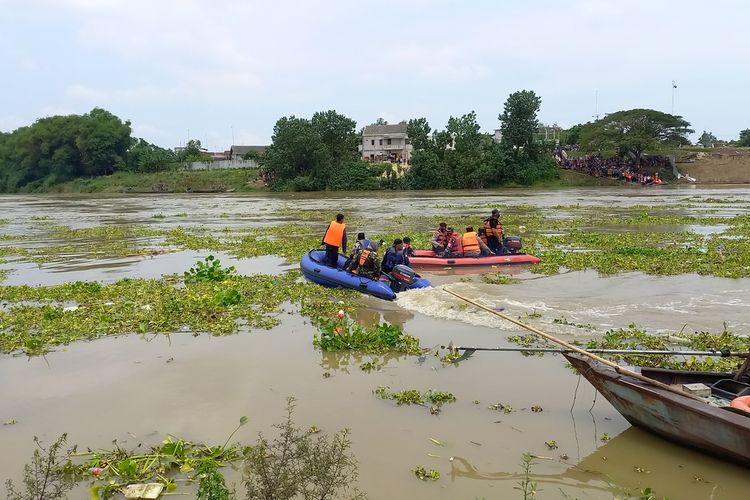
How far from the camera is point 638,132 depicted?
56.8 m

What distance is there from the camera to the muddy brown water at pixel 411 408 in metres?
5.40

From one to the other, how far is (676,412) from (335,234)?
9056 millimetres

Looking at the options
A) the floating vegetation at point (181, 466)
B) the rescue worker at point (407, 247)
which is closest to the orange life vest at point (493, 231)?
the rescue worker at point (407, 247)

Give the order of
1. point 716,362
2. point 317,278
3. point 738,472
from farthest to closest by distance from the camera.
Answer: point 317,278 → point 716,362 → point 738,472

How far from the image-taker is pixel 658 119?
187 ft

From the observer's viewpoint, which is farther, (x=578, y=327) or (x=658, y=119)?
(x=658, y=119)

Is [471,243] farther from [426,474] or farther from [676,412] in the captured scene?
[426,474]

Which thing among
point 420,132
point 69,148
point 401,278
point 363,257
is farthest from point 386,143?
point 401,278

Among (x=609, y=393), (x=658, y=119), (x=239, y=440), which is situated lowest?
(x=239, y=440)

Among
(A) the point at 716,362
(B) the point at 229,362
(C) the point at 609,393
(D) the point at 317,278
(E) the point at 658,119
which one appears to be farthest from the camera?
(E) the point at 658,119

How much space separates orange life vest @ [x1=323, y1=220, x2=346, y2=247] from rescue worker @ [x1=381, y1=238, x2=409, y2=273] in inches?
47.1

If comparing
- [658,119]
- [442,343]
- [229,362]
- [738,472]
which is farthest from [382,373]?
[658,119]

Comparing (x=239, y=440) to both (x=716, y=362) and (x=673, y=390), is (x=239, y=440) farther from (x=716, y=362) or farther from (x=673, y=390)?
(x=716, y=362)

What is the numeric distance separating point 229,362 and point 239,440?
2.40 metres
